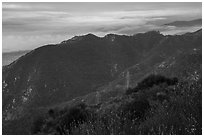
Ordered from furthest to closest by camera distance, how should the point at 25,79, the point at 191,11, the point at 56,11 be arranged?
the point at 25,79 < the point at 191,11 < the point at 56,11

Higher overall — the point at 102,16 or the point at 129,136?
the point at 102,16

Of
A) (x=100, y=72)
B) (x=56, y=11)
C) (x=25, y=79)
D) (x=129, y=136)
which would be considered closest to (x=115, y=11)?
(x=56, y=11)

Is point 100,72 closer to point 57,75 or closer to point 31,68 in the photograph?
point 57,75

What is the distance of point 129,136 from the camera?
172 inches

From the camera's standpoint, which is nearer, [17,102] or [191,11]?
[191,11]

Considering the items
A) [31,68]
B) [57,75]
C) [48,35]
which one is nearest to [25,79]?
[31,68]

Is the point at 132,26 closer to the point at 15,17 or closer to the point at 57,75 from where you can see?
the point at 15,17

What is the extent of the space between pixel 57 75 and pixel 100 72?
783 centimetres

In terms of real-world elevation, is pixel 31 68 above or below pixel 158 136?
below

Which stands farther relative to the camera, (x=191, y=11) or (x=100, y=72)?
(x=100, y=72)

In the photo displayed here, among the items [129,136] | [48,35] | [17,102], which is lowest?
[17,102]

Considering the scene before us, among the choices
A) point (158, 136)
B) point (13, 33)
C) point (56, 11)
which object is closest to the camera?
point (158, 136)

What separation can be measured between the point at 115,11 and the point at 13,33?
6.52 feet

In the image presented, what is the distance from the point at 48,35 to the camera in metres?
7.21
